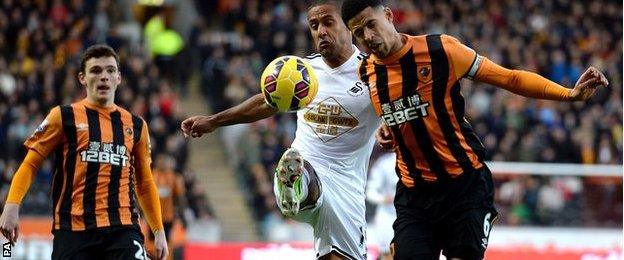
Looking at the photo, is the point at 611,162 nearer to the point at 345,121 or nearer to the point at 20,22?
the point at 20,22

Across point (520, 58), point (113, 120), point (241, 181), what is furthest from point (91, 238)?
point (520, 58)

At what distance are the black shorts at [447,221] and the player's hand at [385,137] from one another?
40 cm

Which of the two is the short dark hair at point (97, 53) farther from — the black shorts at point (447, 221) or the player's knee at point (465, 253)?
the player's knee at point (465, 253)

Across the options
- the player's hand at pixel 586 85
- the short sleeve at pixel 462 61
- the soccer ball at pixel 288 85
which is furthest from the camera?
the soccer ball at pixel 288 85

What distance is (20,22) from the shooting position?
20.1m

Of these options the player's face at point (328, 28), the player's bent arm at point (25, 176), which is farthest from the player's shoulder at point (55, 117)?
the player's face at point (328, 28)

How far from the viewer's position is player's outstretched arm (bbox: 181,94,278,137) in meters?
7.31

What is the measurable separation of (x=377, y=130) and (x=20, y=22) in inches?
548

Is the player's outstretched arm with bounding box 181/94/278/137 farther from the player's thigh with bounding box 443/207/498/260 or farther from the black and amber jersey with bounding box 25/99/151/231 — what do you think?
the player's thigh with bounding box 443/207/498/260

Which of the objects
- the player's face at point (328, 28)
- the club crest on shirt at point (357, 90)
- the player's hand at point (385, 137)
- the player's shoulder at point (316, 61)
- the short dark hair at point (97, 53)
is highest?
the player's face at point (328, 28)

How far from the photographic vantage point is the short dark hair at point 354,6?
6.66m

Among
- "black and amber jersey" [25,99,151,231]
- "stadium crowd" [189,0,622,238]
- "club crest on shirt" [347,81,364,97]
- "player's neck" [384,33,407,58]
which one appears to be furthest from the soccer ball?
"stadium crowd" [189,0,622,238]

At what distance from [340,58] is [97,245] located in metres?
1.96

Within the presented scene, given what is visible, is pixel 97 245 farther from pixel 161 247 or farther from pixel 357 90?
pixel 357 90
